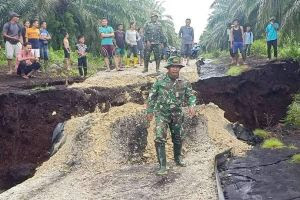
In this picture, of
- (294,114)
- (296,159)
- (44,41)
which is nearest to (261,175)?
(296,159)

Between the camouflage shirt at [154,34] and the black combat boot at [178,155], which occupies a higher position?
the camouflage shirt at [154,34]

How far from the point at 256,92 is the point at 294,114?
1.27 metres

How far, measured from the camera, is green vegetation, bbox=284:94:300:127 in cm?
1295

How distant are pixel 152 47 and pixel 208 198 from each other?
711 centimetres

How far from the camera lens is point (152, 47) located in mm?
12945

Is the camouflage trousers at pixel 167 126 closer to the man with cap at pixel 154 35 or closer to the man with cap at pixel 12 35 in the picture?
the man with cap at pixel 154 35

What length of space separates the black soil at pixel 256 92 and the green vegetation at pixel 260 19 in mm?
983

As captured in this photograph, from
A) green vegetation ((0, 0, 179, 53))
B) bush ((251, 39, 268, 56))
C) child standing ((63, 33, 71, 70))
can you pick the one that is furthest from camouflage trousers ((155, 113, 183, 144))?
bush ((251, 39, 268, 56))

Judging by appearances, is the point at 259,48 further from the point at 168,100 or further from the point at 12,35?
the point at 168,100

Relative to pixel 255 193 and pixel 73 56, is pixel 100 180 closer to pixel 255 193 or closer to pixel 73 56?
pixel 255 193

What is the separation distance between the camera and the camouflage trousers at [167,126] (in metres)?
7.43

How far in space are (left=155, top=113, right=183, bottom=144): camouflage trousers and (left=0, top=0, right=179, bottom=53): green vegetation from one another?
12.4m

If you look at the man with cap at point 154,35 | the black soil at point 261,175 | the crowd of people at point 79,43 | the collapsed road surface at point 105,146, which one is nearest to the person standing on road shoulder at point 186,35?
the crowd of people at point 79,43

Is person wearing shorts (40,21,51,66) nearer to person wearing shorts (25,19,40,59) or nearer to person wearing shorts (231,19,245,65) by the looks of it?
person wearing shorts (25,19,40,59)
